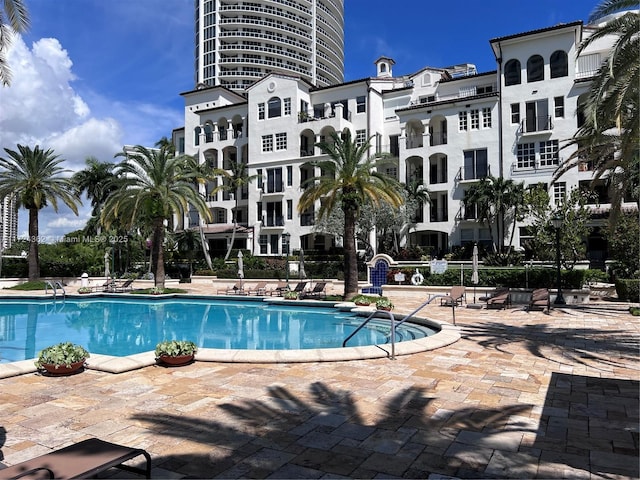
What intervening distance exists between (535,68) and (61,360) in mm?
40965

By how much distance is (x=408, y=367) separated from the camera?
9438mm

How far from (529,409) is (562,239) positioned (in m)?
20.0

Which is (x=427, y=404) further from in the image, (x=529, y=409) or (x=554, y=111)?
(x=554, y=111)

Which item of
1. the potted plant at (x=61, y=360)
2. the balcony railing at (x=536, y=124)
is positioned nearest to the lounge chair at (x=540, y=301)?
the potted plant at (x=61, y=360)

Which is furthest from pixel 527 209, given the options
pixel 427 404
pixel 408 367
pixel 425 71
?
pixel 427 404

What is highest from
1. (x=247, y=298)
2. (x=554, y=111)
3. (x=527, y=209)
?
(x=554, y=111)

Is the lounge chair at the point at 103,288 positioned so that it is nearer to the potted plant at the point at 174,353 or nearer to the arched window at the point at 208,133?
the potted plant at the point at 174,353

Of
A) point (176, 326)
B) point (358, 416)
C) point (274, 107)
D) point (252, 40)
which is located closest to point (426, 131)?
point (274, 107)

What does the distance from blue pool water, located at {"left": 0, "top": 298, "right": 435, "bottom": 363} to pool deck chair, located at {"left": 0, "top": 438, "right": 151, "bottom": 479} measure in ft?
33.0

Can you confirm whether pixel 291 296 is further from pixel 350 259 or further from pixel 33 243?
pixel 33 243

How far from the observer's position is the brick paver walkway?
5.00 metres

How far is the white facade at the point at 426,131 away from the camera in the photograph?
126 ft

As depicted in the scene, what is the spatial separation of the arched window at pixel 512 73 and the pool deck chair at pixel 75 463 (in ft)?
139

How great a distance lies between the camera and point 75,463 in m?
3.86
